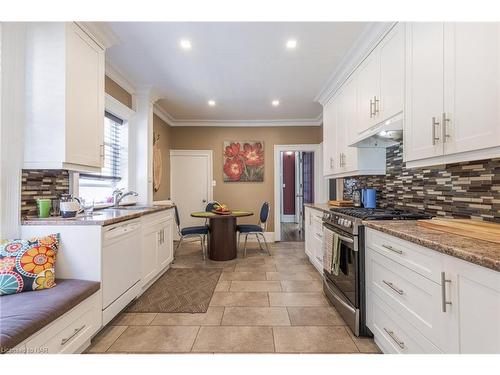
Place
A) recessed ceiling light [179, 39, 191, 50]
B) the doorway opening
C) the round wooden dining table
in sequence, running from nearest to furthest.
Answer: recessed ceiling light [179, 39, 191, 50] → the round wooden dining table → the doorway opening

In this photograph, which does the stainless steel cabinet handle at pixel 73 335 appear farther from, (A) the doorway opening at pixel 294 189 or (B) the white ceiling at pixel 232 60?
(A) the doorway opening at pixel 294 189

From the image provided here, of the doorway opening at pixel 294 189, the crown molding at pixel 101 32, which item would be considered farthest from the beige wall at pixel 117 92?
the doorway opening at pixel 294 189

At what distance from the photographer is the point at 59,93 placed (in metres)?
1.98

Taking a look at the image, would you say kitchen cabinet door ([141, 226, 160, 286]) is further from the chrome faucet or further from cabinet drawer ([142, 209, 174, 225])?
the chrome faucet

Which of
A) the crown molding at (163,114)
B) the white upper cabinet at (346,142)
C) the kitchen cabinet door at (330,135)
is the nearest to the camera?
the white upper cabinet at (346,142)

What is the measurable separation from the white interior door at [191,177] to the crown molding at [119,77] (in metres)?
1.96

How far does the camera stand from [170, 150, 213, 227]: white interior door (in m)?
5.55

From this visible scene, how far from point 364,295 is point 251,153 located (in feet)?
13.2

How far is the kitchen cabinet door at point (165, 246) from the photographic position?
10.7 feet

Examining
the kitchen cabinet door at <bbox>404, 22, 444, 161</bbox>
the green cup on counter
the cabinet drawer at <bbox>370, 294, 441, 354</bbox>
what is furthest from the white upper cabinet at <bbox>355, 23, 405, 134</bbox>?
the green cup on counter

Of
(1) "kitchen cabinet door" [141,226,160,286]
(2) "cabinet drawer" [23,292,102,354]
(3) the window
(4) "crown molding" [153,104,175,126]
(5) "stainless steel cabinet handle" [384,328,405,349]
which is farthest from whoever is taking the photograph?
(4) "crown molding" [153,104,175,126]
